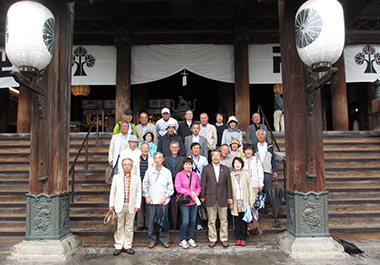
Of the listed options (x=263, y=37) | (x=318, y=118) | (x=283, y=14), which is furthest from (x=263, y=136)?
(x=263, y=37)

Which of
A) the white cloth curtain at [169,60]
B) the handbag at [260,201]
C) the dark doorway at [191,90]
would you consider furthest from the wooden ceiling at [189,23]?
the handbag at [260,201]

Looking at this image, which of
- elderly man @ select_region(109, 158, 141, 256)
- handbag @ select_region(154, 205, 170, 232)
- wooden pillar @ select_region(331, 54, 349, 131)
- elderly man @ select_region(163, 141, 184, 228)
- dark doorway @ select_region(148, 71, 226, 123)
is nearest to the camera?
elderly man @ select_region(109, 158, 141, 256)

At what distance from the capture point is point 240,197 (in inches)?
191

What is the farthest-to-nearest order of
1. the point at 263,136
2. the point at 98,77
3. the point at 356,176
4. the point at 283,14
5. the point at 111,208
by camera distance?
1. the point at 98,77
2. the point at 356,176
3. the point at 263,136
4. the point at 283,14
5. the point at 111,208

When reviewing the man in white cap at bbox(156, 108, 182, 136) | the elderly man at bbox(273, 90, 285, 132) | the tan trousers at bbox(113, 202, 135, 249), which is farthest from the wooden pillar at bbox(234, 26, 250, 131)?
the tan trousers at bbox(113, 202, 135, 249)

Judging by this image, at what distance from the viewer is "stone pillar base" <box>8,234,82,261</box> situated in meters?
4.19

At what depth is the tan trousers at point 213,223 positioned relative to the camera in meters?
4.78

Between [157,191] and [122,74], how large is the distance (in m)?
6.19

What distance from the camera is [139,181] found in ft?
15.7

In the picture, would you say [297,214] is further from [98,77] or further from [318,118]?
[98,77]

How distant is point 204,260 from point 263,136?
2.72 m

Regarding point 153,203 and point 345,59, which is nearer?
point 153,203

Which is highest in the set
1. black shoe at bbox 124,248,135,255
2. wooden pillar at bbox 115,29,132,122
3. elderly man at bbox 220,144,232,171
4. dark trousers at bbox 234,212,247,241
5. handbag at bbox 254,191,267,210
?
wooden pillar at bbox 115,29,132,122

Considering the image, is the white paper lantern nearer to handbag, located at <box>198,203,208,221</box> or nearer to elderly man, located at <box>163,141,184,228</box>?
elderly man, located at <box>163,141,184,228</box>
